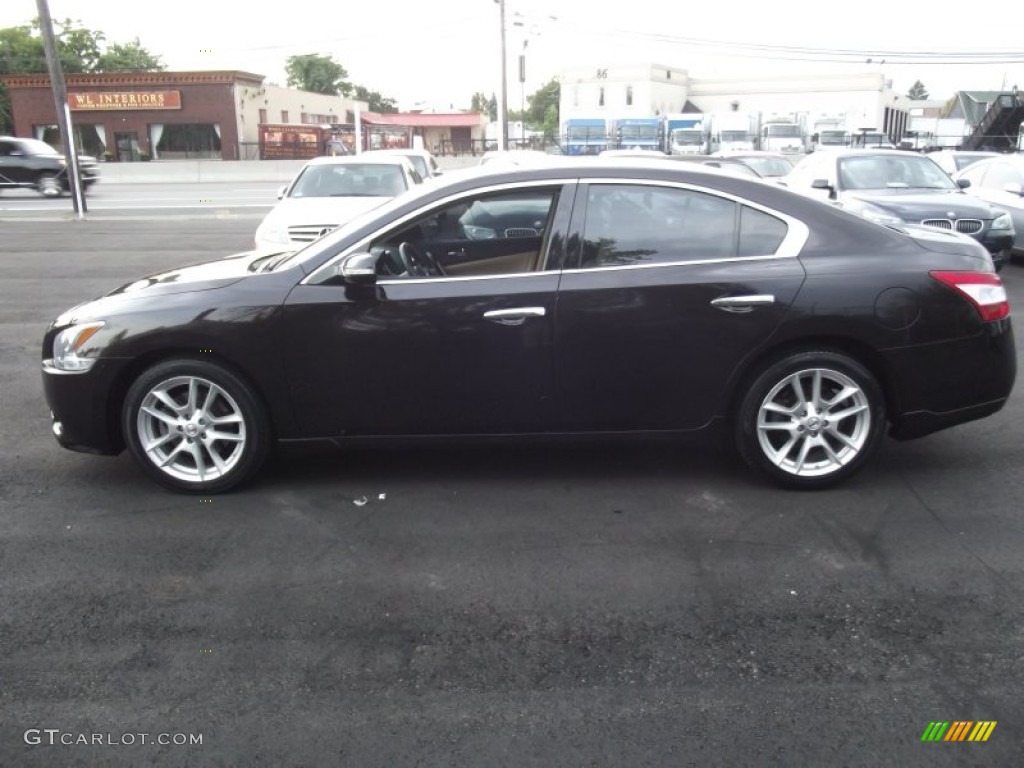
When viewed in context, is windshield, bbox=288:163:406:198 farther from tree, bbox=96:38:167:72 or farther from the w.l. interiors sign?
tree, bbox=96:38:167:72

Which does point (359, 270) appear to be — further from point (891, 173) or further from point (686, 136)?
point (686, 136)

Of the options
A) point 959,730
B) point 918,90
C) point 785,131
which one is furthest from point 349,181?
point 918,90

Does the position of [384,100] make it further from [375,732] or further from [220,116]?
[375,732]

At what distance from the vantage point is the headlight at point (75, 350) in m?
4.63

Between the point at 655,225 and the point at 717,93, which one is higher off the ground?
the point at 717,93

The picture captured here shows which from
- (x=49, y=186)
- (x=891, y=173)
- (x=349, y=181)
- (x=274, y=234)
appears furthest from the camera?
(x=49, y=186)

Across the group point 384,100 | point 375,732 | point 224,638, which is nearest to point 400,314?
point 224,638

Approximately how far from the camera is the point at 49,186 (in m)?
28.0

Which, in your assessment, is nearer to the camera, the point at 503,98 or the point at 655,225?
the point at 655,225

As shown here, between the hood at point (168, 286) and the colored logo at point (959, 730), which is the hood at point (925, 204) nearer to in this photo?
the hood at point (168, 286)

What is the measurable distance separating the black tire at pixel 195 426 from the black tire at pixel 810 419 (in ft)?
8.09

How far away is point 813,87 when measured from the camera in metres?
84.6

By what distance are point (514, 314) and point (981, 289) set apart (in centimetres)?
238

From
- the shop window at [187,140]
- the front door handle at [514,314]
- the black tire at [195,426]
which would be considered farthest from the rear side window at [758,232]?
the shop window at [187,140]
